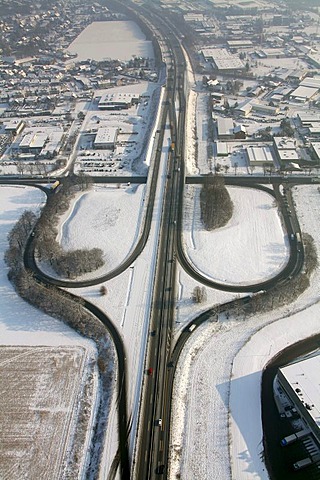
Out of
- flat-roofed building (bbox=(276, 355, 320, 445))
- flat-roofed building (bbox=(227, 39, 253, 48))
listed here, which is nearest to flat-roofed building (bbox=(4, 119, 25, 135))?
flat-roofed building (bbox=(276, 355, 320, 445))

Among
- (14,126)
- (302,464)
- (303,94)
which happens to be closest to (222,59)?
(303,94)

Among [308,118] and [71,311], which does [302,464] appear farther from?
[308,118]

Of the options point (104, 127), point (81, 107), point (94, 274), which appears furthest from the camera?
point (81, 107)

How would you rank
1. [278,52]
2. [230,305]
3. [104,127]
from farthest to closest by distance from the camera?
[278,52]
[104,127]
[230,305]

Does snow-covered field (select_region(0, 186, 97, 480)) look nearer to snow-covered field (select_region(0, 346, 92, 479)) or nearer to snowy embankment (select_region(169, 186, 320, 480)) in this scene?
snow-covered field (select_region(0, 346, 92, 479))

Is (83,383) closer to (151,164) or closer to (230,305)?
(230,305)

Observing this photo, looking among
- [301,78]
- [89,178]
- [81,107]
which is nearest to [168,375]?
[89,178]
